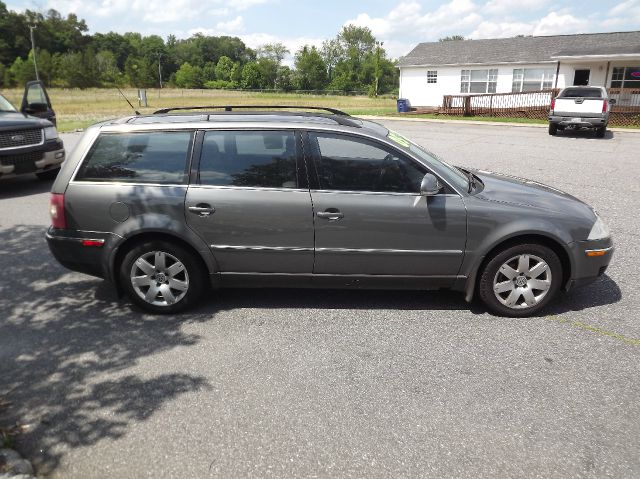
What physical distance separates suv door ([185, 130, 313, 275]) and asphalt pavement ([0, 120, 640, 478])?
55 cm

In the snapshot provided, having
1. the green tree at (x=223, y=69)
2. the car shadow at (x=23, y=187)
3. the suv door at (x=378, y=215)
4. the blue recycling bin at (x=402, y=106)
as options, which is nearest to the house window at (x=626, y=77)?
the blue recycling bin at (x=402, y=106)

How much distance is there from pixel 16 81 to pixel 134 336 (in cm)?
10013

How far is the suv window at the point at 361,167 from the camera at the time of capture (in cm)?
416

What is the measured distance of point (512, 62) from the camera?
31.1m

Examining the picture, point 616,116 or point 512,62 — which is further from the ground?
point 512,62

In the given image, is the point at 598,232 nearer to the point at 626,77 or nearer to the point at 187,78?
the point at 626,77

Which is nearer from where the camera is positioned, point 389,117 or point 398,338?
point 398,338

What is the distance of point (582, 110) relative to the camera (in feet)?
59.5

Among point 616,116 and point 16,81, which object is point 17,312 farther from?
point 16,81

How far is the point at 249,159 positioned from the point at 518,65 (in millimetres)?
31384

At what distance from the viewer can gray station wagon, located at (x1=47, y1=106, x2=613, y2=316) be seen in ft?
13.5

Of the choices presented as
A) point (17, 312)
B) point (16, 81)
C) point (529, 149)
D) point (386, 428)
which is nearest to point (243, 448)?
point (386, 428)

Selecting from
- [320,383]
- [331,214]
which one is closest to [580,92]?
[331,214]

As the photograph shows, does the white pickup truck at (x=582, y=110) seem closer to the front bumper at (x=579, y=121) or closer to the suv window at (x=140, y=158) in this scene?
the front bumper at (x=579, y=121)
